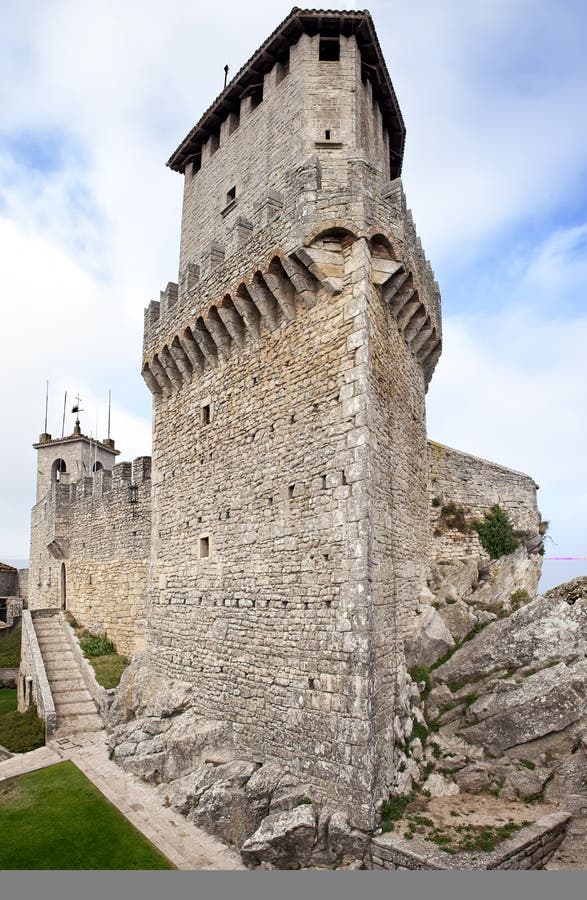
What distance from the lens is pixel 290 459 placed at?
9617 millimetres

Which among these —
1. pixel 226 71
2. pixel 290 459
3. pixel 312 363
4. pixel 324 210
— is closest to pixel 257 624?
pixel 290 459

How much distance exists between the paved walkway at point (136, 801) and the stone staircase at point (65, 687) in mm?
395

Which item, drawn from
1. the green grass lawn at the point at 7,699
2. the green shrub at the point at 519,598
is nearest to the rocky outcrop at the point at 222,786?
the green shrub at the point at 519,598

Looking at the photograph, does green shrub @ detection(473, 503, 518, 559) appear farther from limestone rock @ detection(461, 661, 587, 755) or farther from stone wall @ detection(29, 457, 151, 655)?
stone wall @ detection(29, 457, 151, 655)

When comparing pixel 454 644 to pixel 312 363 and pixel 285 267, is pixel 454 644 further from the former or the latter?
pixel 285 267

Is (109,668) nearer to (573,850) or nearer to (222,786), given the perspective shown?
(222,786)

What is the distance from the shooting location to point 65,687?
1486cm

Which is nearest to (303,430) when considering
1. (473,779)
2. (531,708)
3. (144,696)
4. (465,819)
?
(531,708)

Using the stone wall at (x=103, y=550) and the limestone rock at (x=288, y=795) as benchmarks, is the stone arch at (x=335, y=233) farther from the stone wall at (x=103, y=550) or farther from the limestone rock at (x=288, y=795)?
the stone wall at (x=103, y=550)

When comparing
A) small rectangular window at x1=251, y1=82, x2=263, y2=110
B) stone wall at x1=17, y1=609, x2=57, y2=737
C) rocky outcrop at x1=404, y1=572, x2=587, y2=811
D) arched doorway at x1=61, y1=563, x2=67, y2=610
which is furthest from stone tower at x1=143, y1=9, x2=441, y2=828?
arched doorway at x1=61, y1=563, x2=67, y2=610

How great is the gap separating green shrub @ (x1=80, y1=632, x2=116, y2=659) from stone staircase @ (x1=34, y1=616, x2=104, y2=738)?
445mm

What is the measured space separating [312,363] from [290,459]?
1661mm

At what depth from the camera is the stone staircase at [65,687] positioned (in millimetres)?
13296

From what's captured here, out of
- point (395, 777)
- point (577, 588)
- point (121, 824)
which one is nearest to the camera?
point (395, 777)
